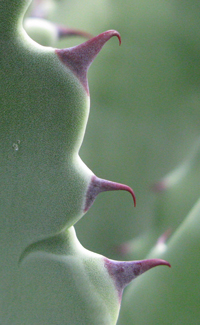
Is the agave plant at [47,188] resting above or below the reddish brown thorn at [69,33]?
above

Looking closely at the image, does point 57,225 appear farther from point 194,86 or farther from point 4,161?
point 194,86

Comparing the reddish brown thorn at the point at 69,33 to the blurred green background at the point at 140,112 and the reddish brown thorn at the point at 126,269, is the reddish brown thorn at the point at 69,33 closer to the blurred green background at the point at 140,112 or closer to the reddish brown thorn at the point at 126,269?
the blurred green background at the point at 140,112

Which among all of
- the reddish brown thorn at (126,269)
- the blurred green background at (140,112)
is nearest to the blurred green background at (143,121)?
the blurred green background at (140,112)

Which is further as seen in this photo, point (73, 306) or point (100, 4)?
point (100, 4)

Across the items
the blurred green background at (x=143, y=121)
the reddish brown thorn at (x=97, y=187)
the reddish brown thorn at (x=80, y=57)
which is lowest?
the blurred green background at (x=143, y=121)

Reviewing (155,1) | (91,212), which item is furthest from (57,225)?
(155,1)

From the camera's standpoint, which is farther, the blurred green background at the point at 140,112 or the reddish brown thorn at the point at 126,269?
the blurred green background at the point at 140,112

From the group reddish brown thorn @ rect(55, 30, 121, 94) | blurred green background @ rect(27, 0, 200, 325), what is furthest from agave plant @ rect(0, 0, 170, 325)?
blurred green background @ rect(27, 0, 200, 325)

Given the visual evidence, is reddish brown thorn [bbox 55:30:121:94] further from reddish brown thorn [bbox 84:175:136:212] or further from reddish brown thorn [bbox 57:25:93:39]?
reddish brown thorn [bbox 57:25:93:39]
